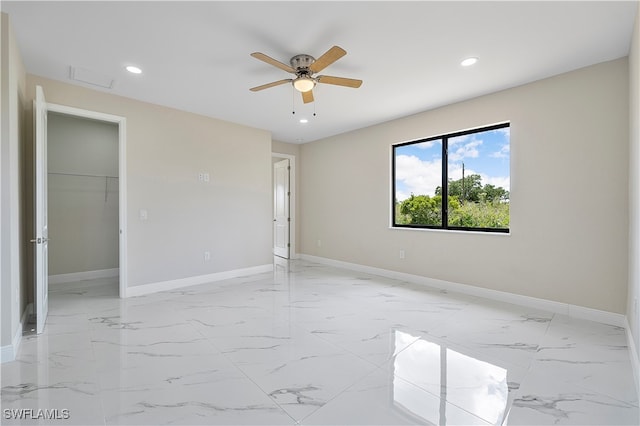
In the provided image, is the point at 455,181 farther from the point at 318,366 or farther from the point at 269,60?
the point at 318,366

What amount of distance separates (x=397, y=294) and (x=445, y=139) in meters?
2.37

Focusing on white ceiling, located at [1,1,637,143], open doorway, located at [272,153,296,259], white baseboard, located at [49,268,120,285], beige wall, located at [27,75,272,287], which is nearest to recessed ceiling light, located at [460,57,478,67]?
white ceiling, located at [1,1,637,143]

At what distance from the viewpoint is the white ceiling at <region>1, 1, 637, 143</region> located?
2.23 metres

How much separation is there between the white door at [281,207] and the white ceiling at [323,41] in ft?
10.7

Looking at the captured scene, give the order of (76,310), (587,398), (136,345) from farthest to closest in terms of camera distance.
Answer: (76,310) < (136,345) < (587,398)

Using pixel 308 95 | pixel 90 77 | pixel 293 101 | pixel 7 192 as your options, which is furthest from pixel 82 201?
pixel 308 95

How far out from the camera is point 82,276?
4.95 meters

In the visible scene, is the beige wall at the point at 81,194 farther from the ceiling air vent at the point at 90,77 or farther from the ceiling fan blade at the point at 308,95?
the ceiling fan blade at the point at 308,95

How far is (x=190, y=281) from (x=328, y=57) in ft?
12.3

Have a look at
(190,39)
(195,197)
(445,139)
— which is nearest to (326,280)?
(195,197)

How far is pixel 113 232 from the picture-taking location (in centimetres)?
529

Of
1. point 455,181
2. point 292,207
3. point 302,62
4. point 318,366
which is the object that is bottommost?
point 318,366

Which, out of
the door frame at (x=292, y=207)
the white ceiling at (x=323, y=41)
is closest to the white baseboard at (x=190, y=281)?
the door frame at (x=292, y=207)

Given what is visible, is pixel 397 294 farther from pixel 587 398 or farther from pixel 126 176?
pixel 126 176
